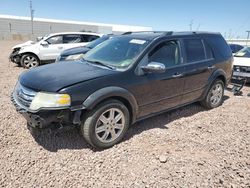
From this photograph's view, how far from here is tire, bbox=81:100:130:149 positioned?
298 centimetres

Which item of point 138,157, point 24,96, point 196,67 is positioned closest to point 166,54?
point 196,67

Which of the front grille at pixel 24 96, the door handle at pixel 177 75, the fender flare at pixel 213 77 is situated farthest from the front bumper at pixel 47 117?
the fender flare at pixel 213 77

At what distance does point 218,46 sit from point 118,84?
3.05 m

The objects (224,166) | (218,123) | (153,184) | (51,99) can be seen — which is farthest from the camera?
(218,123)

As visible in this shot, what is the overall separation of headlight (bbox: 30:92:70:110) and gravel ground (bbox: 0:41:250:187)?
2.50 feet

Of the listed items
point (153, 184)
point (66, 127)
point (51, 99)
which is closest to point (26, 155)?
point (66, 127)

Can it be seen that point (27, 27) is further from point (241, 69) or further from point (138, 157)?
point (138, 157)

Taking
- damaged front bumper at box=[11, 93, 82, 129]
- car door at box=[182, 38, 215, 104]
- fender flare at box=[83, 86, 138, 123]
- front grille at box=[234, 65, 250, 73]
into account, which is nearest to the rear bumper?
front grille at box=[234, 65, 250, 73]

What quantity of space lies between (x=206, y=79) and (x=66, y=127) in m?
3.13

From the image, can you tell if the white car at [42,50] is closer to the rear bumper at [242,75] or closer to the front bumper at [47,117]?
the rear bumper at [242,75]

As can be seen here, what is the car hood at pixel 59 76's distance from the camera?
285cm

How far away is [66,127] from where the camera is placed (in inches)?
115

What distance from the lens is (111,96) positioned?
3064 mm

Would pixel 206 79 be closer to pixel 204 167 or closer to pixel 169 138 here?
pixel 169 138
